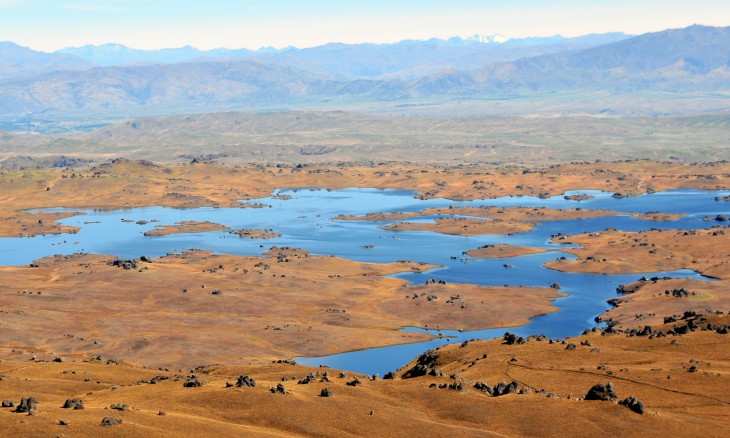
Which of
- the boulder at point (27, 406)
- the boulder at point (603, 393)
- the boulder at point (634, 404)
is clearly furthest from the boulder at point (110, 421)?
the boulder at point (634, 404)


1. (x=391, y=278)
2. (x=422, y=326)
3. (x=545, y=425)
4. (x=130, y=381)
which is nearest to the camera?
(x=545, y=425)

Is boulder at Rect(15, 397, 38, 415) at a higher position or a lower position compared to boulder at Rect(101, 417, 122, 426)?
higher

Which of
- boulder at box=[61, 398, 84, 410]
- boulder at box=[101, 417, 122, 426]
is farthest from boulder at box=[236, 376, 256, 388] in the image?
boulder at box=[101, 417, 122, 426]

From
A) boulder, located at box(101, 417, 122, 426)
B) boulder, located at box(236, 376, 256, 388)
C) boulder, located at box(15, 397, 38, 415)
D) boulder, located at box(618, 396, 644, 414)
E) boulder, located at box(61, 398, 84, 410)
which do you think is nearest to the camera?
boulder, located at box(101, 417, 122, 426)

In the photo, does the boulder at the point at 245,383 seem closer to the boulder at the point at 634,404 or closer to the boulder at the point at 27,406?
the boulder at the point at 27,406

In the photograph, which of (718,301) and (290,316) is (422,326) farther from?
(718,301)

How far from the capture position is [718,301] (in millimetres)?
133750

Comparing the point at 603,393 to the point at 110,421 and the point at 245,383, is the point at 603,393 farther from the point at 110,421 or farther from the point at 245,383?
the point at 110,421

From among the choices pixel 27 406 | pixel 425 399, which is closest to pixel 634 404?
pixel 425 399

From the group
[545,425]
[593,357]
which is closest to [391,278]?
[593,357]

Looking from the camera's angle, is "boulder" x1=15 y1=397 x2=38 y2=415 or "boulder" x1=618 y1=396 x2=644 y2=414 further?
"boulder" x1=618 y1=396 x2=644 y2=414

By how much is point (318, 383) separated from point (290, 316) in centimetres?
6351

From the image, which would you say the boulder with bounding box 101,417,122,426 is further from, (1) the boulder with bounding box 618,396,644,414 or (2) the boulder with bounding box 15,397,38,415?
(1) the boulder with bounding box 618,396,644,414

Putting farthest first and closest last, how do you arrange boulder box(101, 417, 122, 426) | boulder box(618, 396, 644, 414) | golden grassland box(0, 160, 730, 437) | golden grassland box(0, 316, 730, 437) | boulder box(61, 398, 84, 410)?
boulder box(618, 396, 644, 414) < golden grassland box(0, 160, 730, 437) < boulder box(61, 398, 84, 410) < golden grassland box(0, 316, 730, 437) < boulder box(101, 417, 122, 426)
